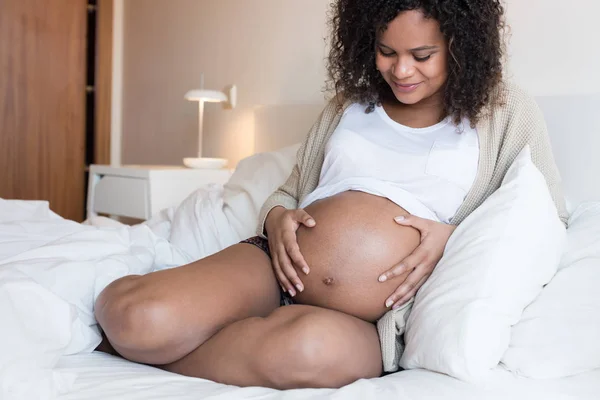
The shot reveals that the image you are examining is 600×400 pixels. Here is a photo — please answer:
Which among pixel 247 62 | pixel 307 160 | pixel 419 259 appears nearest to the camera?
pixel 419 259

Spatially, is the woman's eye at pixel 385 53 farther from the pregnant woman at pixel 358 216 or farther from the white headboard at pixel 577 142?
the white headboard at pixel 577 142

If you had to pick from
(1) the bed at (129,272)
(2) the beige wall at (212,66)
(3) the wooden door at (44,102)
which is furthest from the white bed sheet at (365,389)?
(3) the wooden door at (44,102)

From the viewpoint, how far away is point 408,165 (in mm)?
1294

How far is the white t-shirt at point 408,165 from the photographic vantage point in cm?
127

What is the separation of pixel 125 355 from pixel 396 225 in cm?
53

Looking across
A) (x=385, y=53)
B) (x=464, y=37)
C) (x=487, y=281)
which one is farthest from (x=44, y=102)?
(x=487, y=281)

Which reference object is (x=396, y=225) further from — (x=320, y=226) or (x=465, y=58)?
(x=465, y=58)

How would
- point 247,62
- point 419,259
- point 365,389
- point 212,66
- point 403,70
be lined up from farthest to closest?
point 212,66 < point 247,62 < point 403,70 < point 419,259 < point 365,389

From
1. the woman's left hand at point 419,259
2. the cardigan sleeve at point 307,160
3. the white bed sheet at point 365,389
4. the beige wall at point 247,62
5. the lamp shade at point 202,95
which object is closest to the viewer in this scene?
the white bed sheet at point 365,389

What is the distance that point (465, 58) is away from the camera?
1312 millimetres

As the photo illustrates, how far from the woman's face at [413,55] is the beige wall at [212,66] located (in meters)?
1.02

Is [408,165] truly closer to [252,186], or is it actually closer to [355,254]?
[355,254]

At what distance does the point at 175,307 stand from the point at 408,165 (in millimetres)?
543

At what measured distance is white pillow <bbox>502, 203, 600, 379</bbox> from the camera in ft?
3.18
